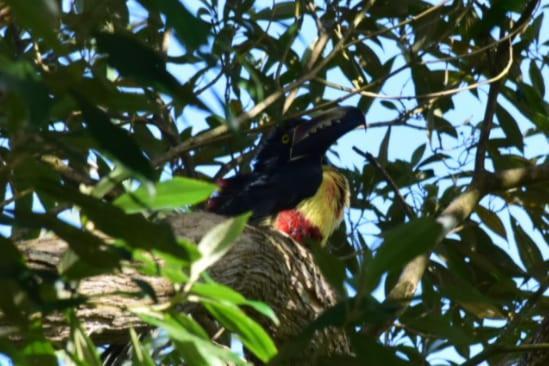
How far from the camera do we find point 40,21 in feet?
5.02

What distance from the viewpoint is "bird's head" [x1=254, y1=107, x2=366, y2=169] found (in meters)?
5.12

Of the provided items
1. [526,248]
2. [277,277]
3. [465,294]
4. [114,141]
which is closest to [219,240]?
[114,141]

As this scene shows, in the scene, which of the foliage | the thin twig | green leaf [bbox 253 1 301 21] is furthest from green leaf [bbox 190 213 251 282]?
green leaf [bbox 253 1 301 21]

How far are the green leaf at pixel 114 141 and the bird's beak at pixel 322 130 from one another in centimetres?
329

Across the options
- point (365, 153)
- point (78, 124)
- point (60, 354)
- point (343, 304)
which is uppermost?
point (78, 124)

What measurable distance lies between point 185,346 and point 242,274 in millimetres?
1103

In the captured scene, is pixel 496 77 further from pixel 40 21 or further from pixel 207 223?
pixel 40 21

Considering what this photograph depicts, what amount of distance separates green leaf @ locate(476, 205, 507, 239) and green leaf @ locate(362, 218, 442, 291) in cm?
278

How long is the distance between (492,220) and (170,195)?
2.70 metres

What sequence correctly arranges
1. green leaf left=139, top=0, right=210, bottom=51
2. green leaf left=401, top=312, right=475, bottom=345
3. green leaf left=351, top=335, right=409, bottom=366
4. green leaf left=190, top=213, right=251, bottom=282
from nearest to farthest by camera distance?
green leaf left=139, top=0, right=210, bottom=51 < green leaf left=351, top=335, right=409, bottom=366 < green leaf left=190, top=213, right=251, bottom=282 < green leaf left=401, top=312, right=475, bottom=345

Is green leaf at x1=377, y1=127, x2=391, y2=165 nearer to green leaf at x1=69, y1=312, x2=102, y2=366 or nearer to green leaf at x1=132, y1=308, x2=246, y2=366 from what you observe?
green leaf at x1=132, y1=308, x2=246, y2=366

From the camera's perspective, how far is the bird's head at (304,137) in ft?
16.8

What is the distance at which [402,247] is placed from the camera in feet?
5.96

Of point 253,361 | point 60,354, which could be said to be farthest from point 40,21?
point 253,361
